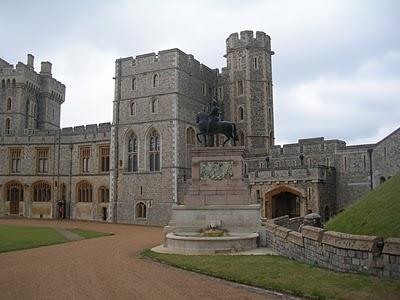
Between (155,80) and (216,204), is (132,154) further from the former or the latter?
(216,204)

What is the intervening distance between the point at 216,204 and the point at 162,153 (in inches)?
718

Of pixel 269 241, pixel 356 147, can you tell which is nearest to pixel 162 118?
pixel 356 147

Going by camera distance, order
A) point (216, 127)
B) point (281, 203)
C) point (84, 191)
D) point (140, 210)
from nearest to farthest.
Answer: point (216, 127) → point (281, 203) → point (140, 210) → point (84, 191)

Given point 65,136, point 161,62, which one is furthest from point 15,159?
point 161,62

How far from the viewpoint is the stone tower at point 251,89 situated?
41125 mm

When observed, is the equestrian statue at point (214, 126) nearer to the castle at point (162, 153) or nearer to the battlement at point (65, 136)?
the castle at point (162, 153)

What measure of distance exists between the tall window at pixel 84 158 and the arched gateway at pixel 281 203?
63.2 feet

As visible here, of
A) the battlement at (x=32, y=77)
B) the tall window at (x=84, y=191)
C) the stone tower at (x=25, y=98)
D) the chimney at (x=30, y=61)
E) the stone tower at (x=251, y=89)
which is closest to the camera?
the stone tower at (x=251, y=89)

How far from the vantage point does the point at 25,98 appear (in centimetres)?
4994

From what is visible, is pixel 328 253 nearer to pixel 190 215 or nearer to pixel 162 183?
pixel 190 215

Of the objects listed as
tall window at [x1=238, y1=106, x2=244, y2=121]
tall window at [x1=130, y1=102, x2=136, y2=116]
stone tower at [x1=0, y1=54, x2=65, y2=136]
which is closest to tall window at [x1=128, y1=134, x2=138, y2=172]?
tall window at [x1=130, y1=102, x2=136, y2=116]

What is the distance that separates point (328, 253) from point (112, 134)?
30.9 metres

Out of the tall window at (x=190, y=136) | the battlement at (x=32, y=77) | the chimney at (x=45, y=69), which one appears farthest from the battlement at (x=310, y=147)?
the chimney at (x=45, y=69)

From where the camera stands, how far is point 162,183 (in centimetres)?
3584
